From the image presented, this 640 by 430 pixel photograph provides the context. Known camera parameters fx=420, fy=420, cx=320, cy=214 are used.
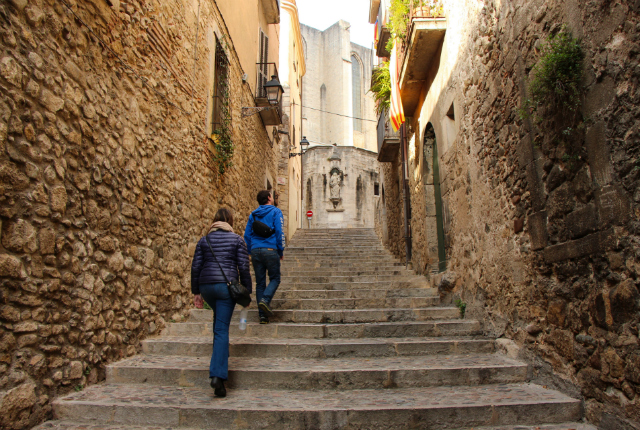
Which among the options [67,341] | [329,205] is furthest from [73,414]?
[329,205]

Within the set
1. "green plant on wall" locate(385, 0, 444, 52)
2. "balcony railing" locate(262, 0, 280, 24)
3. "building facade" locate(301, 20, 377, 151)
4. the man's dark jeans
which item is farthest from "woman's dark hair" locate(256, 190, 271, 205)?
"building facade" locate(301, 20, 377, 151)

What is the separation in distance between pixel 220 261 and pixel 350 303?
2.75 metres

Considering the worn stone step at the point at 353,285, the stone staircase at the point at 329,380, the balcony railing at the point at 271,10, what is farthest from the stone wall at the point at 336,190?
the stone staircase at the point at 329,380

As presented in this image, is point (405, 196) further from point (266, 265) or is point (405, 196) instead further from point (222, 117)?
point (266, 265)

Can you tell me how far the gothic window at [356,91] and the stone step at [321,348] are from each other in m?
36.9

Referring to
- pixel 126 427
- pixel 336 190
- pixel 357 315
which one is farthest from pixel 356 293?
pixel 336 190

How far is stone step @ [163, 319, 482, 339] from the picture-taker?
4883 mm

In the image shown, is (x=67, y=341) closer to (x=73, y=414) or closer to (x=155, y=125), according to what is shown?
(x=73, y=414)

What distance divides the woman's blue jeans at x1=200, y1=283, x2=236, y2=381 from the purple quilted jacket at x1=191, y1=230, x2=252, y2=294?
0.24 ft

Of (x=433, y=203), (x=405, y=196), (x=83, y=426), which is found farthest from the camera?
(x=405, y=196)

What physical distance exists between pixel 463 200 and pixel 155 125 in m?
4.07

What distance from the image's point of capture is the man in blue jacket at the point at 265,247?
511 cm

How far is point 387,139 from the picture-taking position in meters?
10.1

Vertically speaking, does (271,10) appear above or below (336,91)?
below
